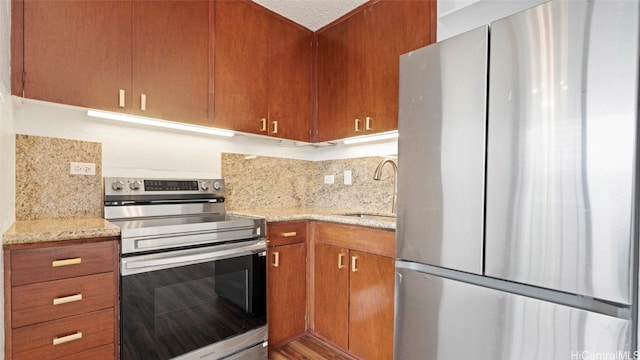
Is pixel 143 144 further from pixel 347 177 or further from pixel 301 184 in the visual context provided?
pixel 347 177

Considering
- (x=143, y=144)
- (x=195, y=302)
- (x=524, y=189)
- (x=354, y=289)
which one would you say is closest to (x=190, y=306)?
(x=195, y=302)

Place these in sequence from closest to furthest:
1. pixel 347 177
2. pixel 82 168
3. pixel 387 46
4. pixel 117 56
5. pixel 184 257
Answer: pixel 184 257 < pixel 117 56 < pixel 82 168 < pixel 387 46 < pixel 347 177

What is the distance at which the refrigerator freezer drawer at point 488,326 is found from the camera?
95 cm

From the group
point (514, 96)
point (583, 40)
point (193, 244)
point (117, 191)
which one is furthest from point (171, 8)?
point (583, 40)

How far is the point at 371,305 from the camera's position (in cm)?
180

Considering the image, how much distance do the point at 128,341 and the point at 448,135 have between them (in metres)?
1.68

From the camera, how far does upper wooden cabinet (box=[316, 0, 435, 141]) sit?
1.89 metres

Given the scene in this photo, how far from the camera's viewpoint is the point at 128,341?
1.39m

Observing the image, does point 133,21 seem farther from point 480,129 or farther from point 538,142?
point 538,142

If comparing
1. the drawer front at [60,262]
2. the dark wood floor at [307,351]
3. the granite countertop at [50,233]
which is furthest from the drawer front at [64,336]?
the dark wood floor at [307,351]

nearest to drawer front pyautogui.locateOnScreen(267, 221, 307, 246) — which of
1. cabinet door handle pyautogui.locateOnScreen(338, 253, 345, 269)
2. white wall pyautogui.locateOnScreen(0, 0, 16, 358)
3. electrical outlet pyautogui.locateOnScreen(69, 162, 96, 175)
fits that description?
cabinet door handle pyautogui.locateOnScreen(338, 253, 345, 269)

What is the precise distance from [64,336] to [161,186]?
0.96 m

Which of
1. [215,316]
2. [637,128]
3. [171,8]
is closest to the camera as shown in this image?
[637,128]

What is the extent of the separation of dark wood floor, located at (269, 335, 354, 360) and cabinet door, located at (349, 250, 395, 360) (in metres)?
0.15
